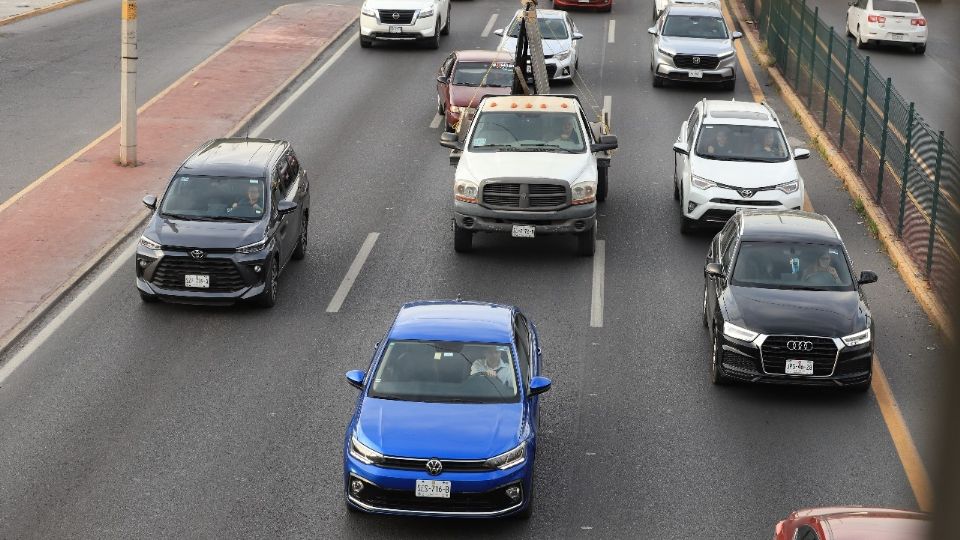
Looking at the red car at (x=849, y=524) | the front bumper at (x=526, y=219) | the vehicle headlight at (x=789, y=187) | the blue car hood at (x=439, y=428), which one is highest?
the red car at (x=849, y=524)

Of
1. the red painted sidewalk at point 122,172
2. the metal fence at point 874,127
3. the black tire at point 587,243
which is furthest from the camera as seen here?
the black tire at point 587,243

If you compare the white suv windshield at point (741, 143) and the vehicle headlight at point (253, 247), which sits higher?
the white suv windshield at point (741, 143)

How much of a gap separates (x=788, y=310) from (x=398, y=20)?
892 inches

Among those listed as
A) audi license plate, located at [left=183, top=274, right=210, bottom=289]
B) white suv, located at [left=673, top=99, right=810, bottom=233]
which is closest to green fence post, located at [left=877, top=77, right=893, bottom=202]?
white suv, located at [left=673, top=99, right=810, bottom=233]

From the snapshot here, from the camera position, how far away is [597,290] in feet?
58.7

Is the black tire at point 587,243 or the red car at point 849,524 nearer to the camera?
the red car at point 849,524

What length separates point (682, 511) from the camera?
11.0 meters

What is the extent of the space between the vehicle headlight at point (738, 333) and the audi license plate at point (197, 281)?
6676 millimetres

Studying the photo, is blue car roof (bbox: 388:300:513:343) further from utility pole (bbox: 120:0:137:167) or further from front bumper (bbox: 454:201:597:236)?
utility pole (bbox: 120:0:137:167)

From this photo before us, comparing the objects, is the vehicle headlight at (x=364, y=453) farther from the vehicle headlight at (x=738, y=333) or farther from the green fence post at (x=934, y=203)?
the green fence post at (x=934, y=203)

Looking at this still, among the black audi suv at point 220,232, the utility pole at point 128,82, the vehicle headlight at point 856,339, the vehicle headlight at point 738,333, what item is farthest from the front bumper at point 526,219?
the utility pole at point 128,82

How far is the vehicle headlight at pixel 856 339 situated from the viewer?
13562 mm

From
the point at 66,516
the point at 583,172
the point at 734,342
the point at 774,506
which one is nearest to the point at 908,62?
the point at 583,172

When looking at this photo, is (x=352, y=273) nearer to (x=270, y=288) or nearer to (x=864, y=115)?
(x=270, y=288)
